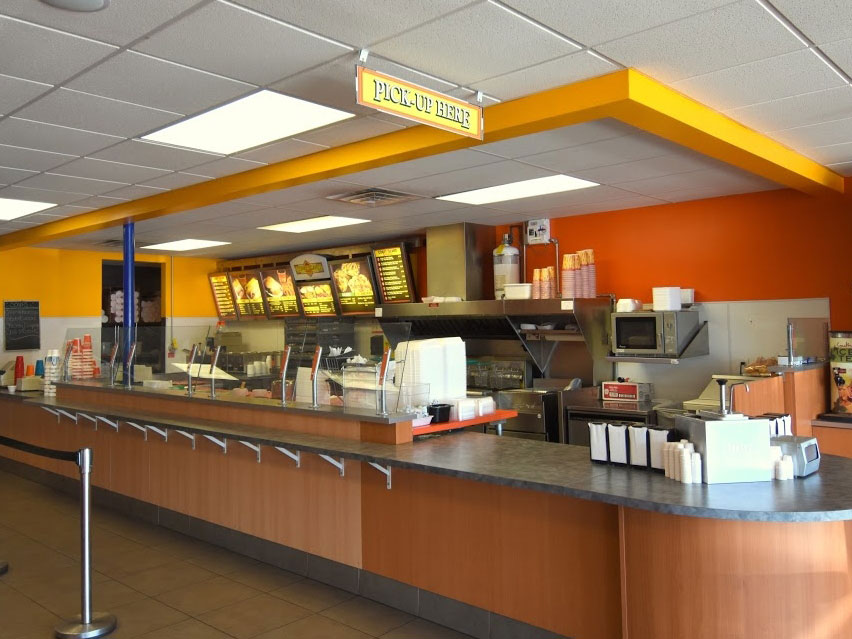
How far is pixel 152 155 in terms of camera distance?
4695mm

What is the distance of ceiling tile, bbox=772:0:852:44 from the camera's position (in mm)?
2594

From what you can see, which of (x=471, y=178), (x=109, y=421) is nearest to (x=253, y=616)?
(x=109, y=421)

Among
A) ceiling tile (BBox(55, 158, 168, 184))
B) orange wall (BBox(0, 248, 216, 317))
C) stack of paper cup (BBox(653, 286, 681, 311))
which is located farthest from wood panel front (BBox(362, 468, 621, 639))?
orange wall (BBox(0, 248, 216, 317))

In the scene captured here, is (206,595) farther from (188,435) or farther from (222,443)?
(188,435)

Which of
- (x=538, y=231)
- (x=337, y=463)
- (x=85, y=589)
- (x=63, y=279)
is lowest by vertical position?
(x=85, y=589)

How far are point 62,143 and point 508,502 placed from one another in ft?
11.5

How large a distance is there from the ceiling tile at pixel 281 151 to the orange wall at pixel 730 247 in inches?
133

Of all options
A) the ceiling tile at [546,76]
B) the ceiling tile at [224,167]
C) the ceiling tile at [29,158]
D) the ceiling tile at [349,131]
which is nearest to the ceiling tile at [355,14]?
the ceiling tile at [546,76]

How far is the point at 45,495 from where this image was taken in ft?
22.1

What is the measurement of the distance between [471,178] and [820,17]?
280 cm

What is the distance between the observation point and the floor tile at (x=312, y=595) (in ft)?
12.8

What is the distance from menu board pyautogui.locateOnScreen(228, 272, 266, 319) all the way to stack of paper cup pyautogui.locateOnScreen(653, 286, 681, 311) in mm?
6108

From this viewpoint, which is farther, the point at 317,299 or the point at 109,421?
the point at 317,299

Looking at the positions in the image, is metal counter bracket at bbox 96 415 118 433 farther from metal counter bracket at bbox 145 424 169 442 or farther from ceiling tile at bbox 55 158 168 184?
ceiling tile at bbox 55 158 168 184
